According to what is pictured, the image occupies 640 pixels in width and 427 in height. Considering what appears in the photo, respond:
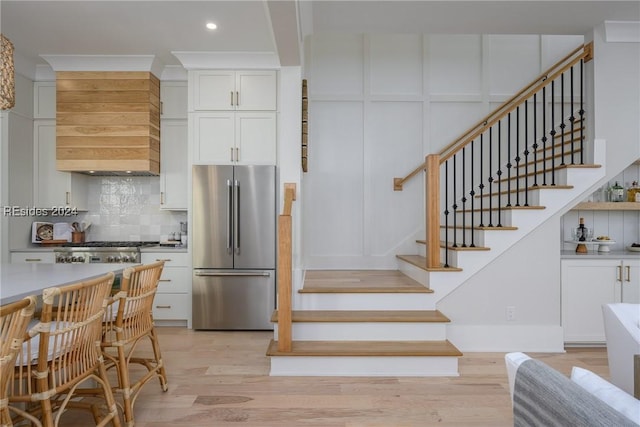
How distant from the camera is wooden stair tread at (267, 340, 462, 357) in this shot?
113 inches

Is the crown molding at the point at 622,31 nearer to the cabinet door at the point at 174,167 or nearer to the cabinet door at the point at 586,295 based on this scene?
the cabinet door at the point at 586,295

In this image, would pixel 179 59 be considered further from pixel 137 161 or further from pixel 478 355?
pixel 478 355

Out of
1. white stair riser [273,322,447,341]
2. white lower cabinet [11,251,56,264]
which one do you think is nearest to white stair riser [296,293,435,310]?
white stair riser [273,322,447,341]

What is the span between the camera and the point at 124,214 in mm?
4723

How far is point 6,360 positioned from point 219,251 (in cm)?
270

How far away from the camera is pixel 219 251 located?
400cm

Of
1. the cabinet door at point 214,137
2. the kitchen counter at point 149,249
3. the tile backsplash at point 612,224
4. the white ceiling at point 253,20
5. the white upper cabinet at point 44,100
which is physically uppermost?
the white ceiling at point 253,20

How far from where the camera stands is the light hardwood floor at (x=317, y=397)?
7.47 feet

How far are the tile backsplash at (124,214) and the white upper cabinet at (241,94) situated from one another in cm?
136

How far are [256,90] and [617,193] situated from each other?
12.9ft

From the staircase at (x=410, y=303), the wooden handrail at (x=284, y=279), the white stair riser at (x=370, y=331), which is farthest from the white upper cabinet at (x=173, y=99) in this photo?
the white stair riser at (x=370, y=331)

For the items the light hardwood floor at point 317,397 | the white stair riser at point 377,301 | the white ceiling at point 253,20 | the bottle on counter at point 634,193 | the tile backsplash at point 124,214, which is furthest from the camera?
the tile backsplash at point 124,214

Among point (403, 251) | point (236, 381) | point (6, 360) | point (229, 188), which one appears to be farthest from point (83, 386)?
point (403, 251)

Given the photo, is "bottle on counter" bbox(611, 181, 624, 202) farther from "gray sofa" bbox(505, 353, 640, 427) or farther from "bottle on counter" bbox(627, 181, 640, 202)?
"gray sofa" bbox(505, 353, 640, 427)
